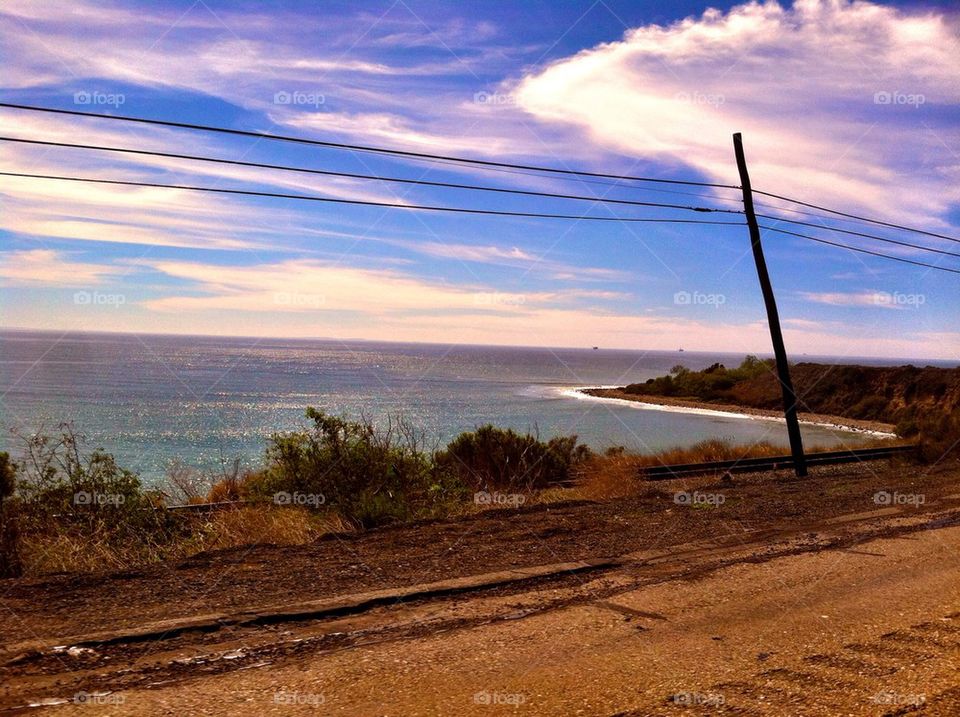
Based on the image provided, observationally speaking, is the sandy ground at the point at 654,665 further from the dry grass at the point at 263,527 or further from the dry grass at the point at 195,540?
the dry grass at the point at 263,527

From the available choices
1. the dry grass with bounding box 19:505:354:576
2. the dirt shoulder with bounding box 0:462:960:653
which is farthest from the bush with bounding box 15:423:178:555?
the dirt shoulder with bounding box 0:462:960:653

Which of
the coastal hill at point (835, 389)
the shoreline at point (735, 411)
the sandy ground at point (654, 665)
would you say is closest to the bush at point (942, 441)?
the sandy ground at point (654, 665)

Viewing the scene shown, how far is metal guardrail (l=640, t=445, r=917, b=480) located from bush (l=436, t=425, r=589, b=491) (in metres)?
2.51

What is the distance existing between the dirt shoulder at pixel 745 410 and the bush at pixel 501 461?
36030 mm

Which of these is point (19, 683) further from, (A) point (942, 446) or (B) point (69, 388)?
(B) point (69, 388)

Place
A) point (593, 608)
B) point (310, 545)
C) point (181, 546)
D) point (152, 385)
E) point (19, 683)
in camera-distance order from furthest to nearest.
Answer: point (152, 385) < point (181, 546) < point (310, 545) < point (593, 608) < point (19, 683)

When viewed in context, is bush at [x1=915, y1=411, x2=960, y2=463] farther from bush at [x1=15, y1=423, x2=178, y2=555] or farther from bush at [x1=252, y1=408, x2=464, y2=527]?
bush at [x1=15, y1=423, x2=178, y2=555]

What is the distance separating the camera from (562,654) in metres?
5.04

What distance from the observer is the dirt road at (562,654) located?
426 cm

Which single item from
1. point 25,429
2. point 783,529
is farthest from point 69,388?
point 783,529

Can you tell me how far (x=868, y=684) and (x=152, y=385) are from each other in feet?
304

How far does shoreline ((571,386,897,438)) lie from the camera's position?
176 feet

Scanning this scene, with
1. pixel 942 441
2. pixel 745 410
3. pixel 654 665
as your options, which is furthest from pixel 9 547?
pixel 745 410

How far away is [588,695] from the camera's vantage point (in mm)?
4395
